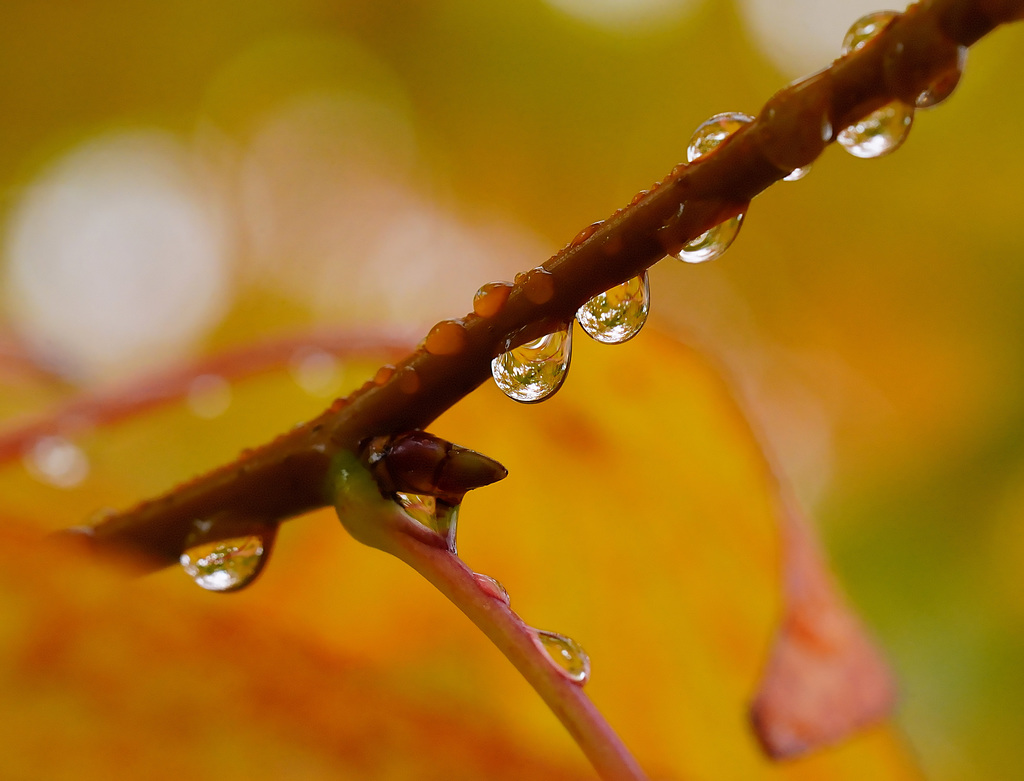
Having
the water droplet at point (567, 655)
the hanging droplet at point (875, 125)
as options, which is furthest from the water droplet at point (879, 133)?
the water droplet at point (567, 655)

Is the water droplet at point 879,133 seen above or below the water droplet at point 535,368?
below

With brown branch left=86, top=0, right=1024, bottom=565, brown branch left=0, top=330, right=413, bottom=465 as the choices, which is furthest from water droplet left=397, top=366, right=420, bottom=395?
brown branch left=0, top=330, right=413, bottom=465

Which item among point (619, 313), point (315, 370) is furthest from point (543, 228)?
point (619, 313)

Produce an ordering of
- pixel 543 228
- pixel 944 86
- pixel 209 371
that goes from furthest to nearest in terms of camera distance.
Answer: pixel 543 228 → pixel 209 371 → pixel 944 86

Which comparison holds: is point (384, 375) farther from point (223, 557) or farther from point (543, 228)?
point (543, 228)

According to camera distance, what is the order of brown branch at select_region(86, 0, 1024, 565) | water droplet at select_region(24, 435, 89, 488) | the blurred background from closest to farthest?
brown branch at select_region(86, 0, 1024, 565) < water droplet at select_region(24, 435, 89, 488) < the blurred background

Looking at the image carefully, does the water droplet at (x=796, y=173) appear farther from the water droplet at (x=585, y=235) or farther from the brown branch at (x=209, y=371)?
the brown branch at (x=209, y=371)

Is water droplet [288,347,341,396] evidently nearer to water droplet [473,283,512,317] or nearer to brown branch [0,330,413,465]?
brown branch [0,330,413,465]
